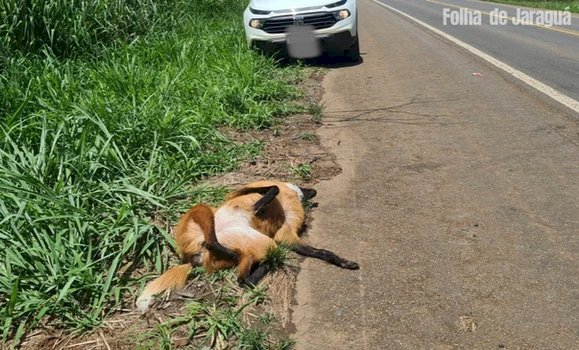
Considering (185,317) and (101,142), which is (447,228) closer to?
(185,317)

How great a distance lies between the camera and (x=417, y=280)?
9.52 feet

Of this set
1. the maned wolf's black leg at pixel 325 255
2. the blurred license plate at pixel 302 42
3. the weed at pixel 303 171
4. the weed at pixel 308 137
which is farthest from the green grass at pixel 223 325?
the blurred license plate at pixel 302 42

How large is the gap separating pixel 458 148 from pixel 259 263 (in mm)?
2625

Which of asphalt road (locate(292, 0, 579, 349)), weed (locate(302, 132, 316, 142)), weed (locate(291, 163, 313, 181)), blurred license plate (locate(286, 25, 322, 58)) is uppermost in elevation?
blurred license plate (locate(286, 25, 322, 58))

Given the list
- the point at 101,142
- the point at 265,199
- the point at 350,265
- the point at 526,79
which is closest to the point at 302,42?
the point at 526,79

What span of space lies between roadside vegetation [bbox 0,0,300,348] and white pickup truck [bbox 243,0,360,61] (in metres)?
0.37

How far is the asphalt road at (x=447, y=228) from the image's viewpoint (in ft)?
8.38

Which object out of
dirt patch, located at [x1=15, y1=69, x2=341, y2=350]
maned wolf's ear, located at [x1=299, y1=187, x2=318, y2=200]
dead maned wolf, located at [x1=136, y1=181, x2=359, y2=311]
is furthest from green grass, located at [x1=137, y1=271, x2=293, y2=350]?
maned wolf's ear, located at [x1=299, y1=187, x2=318, y2=200]

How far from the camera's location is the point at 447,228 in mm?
3432

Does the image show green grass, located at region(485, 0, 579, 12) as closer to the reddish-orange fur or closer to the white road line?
the white road line

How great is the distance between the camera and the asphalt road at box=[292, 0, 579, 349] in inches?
101

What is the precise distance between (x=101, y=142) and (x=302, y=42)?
484 cm

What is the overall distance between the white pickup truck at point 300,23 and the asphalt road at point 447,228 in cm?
199

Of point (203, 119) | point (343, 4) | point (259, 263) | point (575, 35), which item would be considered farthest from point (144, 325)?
point (575, 35)
